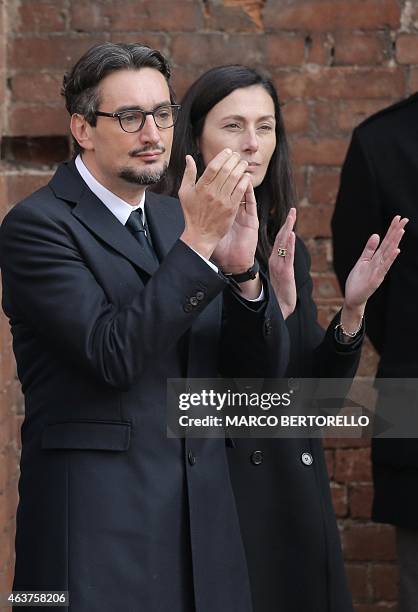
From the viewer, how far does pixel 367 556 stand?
3840mm

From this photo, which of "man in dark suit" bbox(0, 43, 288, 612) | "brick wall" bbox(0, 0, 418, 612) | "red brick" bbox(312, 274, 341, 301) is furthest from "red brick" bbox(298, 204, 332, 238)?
"man in dark suit" bbox(0, 43, 288, 612)

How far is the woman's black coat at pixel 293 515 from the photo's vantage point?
2811 millimetres

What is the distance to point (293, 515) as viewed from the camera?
2.86 meters

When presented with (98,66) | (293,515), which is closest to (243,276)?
(98,66)

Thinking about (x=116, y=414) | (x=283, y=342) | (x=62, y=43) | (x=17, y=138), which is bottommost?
(x=116, y=414)

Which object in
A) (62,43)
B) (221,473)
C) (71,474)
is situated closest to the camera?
(71,474)

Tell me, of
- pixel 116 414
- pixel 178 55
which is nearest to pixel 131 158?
pixel 116 414

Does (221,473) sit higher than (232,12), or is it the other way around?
(232,12)

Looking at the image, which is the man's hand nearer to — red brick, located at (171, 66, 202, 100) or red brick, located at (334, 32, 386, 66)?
red brick, located at (171, 66, 202, 100)

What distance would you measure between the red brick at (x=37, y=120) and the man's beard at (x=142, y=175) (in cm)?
145

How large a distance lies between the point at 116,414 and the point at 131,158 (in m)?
0.46

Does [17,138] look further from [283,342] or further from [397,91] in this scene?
[283,342]

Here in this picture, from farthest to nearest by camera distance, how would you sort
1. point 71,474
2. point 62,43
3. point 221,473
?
point 62,43 → point 221,473 → point 71,474

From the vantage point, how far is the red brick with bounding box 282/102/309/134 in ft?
12.1
